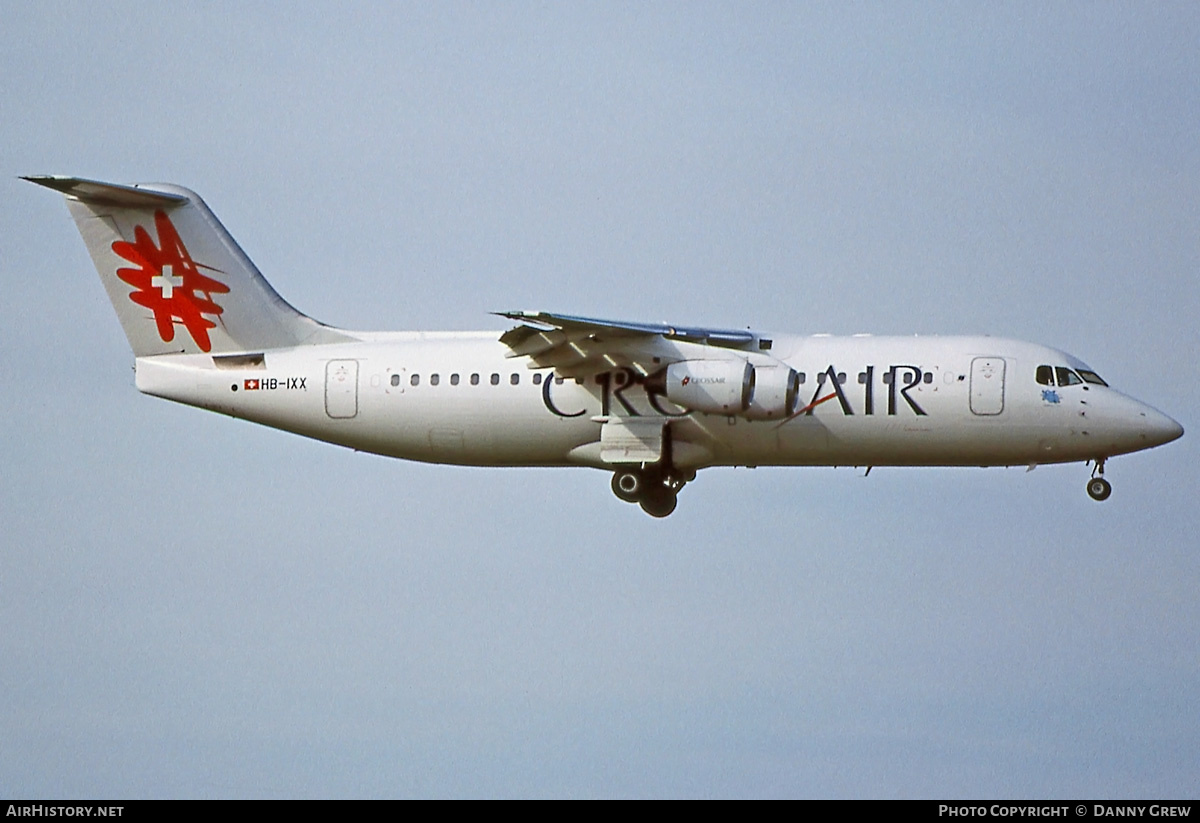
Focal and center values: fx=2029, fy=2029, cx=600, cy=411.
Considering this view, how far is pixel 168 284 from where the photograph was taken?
3203 cm

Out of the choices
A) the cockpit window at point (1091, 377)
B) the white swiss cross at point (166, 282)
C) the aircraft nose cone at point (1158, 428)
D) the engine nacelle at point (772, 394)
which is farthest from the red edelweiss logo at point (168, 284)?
the aircraft nose cone at point (1158, 428)

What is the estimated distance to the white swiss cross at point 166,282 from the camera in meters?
32.0

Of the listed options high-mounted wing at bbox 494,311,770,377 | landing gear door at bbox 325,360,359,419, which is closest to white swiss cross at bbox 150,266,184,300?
landing gear door at bbox 325,360,359,419

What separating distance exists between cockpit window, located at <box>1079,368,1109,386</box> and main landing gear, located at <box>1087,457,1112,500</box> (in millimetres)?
1170

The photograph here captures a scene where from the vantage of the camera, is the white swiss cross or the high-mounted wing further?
the white swiss cross

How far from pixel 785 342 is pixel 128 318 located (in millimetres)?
10367

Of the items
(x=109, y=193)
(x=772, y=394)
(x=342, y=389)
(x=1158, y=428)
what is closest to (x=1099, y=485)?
(x=1158, y=428)

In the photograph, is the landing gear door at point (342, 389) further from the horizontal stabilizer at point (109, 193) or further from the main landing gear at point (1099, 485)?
the main landing gear at point (1099, 485)

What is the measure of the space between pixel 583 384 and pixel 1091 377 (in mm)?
7419

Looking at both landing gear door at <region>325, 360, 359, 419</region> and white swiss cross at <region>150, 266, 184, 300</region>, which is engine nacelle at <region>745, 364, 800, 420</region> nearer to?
landing gear door at <region>325, 360, 359, 419</region>

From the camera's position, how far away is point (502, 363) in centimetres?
3059

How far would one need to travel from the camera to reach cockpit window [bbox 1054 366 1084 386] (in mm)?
29203

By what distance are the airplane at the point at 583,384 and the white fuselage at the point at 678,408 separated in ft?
0.09
